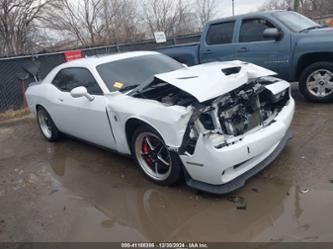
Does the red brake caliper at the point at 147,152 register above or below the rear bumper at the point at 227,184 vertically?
above

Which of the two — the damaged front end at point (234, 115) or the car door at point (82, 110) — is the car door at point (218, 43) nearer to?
the damaged front end at point (234, 115)

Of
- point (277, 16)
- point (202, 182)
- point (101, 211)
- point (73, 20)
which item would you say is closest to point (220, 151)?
point (202, 182)

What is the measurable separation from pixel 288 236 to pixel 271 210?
0.41m

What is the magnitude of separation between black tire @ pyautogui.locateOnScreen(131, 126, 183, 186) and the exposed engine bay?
0.95 ft

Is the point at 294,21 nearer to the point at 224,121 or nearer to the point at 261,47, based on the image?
the point at 261,47

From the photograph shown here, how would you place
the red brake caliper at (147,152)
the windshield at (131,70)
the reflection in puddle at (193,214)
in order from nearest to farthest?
the reflection in puddle at (193,214), the red brake caliper at (147,152), the windshield at (131,70)

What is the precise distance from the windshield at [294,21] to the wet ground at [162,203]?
2222mm

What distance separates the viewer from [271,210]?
3121 mm

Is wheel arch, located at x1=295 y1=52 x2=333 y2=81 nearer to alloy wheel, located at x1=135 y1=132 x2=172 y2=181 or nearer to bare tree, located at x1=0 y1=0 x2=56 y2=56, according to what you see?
alloy wheel, located at x1=135 y1=132 x2=172 y2=181

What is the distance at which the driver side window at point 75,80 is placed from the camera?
4.55m

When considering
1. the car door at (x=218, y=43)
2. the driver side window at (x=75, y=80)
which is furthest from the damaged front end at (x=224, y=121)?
the car door at (x=218, y=43)

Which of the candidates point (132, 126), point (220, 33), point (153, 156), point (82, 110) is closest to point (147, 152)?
point (153, 156)

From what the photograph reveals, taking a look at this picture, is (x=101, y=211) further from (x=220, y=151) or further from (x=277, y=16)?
(x=277, y=16)

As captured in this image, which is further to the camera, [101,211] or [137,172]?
[137,172]
